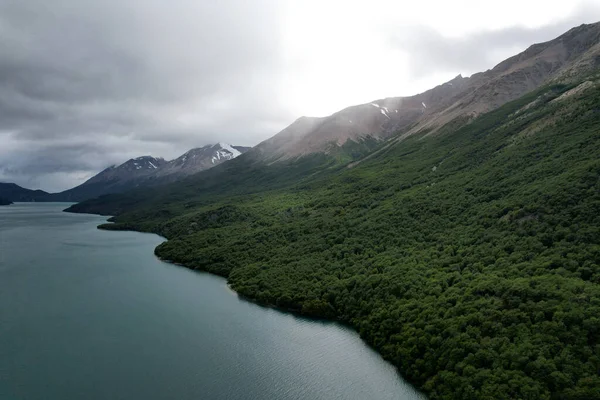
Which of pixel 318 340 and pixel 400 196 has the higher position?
pixel 400 196

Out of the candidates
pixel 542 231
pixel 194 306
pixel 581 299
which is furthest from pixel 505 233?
pixel 194 306

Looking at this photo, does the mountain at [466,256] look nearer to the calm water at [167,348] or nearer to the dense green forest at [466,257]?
the dense green forest at [466,257]

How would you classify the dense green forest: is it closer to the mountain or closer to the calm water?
the mountain

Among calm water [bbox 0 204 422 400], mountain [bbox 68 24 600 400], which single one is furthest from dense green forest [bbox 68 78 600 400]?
calm water [bbox 0 204 422 400]

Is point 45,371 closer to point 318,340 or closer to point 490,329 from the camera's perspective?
point 318,340

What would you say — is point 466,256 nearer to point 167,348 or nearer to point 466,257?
point 466,257

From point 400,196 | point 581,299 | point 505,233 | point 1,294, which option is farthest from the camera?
point 400,196
